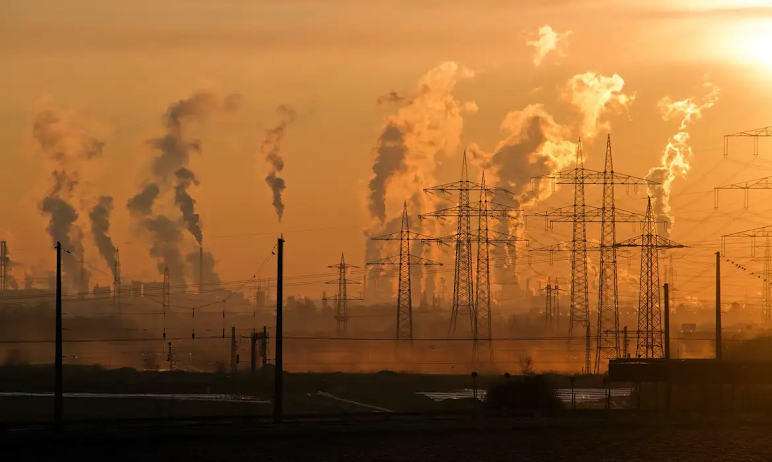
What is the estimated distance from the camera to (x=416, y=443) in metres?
57.2

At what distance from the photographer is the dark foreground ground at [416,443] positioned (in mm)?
51719

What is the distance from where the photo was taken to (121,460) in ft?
163

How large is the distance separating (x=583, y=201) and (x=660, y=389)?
21.5m

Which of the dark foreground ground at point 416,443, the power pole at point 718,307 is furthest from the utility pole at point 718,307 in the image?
the dark foreground ground at point 416,443

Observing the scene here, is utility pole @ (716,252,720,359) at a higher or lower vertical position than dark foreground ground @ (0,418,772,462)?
higher

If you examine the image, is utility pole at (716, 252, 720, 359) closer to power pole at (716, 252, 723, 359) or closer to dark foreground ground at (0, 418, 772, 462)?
power pole at (716, 252, 723, 359)

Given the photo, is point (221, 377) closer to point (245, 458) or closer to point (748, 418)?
point (748, 418)

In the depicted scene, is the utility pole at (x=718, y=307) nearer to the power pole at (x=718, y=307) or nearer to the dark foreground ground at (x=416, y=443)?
the power pole at (x=718, y=307)

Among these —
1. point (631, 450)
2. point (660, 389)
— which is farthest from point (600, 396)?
point (631, 450)

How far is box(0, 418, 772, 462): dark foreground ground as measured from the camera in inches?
2036

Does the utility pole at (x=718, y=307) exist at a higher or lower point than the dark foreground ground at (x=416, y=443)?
higher

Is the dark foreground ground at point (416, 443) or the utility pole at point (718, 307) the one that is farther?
the utility pole at point (718, 307)

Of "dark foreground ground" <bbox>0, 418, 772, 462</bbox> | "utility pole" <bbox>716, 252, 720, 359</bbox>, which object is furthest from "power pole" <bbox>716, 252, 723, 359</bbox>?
"dark foreground ground" <bbox>0, 418, 772, 462</bbox>

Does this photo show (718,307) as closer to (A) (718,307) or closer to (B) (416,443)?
(A) (718,307)
